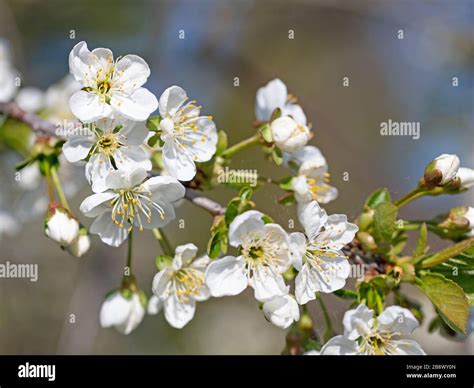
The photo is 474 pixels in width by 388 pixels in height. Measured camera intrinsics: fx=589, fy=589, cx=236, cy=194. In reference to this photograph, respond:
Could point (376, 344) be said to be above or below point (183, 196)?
below

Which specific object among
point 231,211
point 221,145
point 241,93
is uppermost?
point 241,93

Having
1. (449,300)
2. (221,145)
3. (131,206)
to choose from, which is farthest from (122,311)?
(449,300)

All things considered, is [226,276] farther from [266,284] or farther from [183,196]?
[183,196]

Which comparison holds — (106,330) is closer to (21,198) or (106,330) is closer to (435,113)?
(21,198)

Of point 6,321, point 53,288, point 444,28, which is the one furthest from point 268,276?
point 444,28

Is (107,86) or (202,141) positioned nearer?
(107,86)

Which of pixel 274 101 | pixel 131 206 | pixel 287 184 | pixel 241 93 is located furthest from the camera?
pixel 241 93
